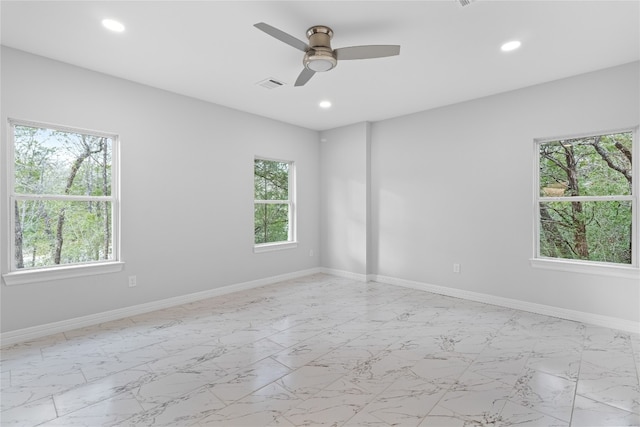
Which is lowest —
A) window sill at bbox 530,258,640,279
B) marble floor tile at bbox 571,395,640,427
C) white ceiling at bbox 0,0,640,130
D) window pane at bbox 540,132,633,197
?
marble floor tile at bbox 571,395,640,427

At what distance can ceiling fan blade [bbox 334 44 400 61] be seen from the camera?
7.98 feet

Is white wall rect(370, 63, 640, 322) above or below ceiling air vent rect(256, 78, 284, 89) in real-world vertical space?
below

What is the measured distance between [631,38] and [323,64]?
2.71m

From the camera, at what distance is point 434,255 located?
188 inches

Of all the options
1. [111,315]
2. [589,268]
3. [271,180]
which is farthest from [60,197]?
[589,268]

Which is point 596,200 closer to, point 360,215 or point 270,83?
point 360,215

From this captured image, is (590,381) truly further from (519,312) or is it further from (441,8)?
(441,8)

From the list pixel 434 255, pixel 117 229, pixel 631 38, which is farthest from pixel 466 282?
pixel 117 229

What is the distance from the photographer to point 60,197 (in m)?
3.31

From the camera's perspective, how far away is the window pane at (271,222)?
5.27m

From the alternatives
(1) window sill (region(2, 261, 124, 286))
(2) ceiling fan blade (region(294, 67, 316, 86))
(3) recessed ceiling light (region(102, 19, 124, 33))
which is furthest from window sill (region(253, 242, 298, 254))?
(3) recessed ceiling light (region(102, 19, 124, 33))

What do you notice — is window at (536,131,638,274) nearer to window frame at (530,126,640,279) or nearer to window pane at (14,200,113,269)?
window frame at (530,126,640,279)

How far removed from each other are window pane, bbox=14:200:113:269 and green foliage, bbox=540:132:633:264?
5212mm

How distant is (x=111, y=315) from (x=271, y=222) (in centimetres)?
262
